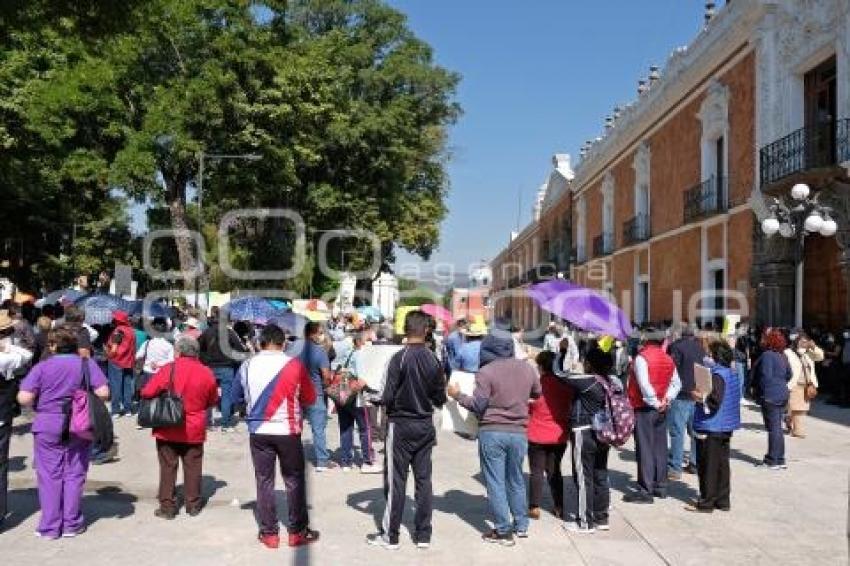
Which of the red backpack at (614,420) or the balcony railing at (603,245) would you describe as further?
the balcony railing at (603,245)

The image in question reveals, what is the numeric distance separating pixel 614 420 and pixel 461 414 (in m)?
1.25

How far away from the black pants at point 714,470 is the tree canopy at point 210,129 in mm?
15522

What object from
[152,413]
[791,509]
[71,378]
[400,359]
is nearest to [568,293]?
[400,359]

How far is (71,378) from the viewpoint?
21.8 ft

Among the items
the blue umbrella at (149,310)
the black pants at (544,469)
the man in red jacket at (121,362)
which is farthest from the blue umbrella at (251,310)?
the black pants at (544,469)

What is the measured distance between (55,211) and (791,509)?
97.6 feet

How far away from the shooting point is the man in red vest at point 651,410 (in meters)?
8.12

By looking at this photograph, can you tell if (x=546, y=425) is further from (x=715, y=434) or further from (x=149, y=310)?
(x=149, y=310)

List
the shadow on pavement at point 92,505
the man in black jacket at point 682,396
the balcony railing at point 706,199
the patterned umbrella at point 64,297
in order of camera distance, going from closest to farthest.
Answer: the shadow on pavement at point 92,505 < the man in black jacket at point 682,396 < the patterned umbrella at point 64,297 < the balcony railing at point 706,199

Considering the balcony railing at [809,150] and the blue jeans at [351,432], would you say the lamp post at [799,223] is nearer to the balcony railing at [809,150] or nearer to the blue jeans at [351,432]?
the balcony railing at [809,150]

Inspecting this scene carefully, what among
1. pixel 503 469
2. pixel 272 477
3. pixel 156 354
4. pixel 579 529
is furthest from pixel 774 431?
pixel 156 354

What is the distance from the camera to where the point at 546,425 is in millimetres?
7254

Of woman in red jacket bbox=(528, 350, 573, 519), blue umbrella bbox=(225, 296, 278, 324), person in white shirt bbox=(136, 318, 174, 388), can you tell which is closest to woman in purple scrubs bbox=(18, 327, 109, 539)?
woman in red jacket bbox=(528, 350, 573, 519)

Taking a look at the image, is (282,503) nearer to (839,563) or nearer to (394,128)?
(839,563)
